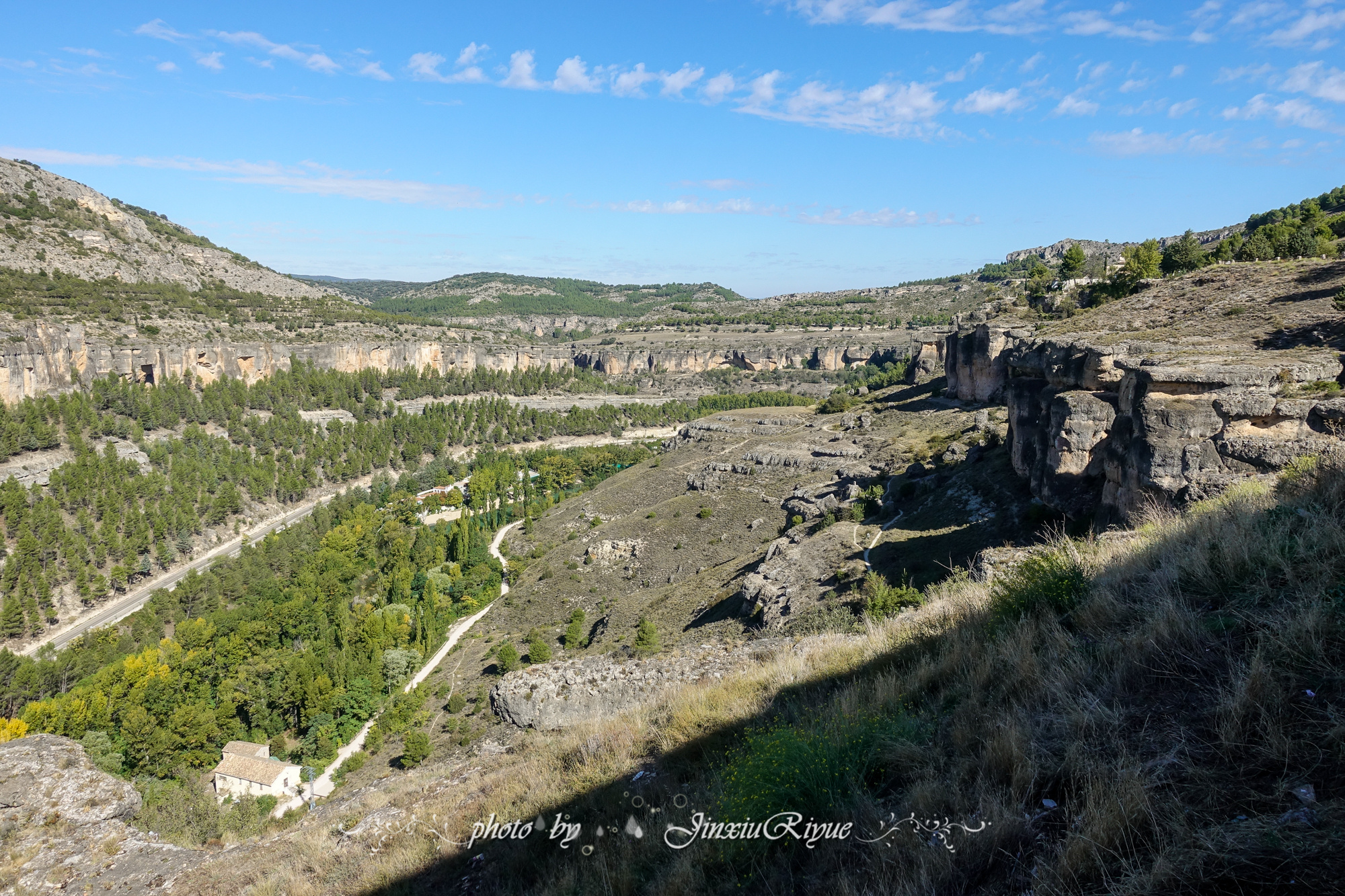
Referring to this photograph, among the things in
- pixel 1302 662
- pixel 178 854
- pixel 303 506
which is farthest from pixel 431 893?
pixel 303 506

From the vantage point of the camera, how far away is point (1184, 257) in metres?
34.2

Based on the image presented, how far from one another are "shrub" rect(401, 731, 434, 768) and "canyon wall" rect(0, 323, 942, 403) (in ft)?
194

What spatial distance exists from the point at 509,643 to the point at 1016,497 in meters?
20.0

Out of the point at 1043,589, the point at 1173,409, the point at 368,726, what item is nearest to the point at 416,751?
the point at 368,726

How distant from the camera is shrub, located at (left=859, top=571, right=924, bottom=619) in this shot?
1379cm

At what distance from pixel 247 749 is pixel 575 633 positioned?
1184 centimetres

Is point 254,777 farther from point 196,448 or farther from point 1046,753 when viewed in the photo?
point 196,448

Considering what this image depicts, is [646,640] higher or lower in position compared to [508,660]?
higher

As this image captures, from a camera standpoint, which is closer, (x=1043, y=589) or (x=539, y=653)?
(x=1043, y=589)

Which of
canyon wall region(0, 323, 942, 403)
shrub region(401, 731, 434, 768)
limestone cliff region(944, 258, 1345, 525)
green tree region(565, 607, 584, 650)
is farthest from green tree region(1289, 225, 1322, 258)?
canyon wall region(0, 323, 942, 403)

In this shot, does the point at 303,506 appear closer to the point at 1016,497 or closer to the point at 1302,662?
the point at 1016,497

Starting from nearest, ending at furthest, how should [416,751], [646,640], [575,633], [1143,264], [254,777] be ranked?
[416,751] < [646,640] < [254,777] < [575,633] < [1143,264]

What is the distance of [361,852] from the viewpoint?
269 inches

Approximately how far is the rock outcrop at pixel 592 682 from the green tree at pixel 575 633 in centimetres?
685
